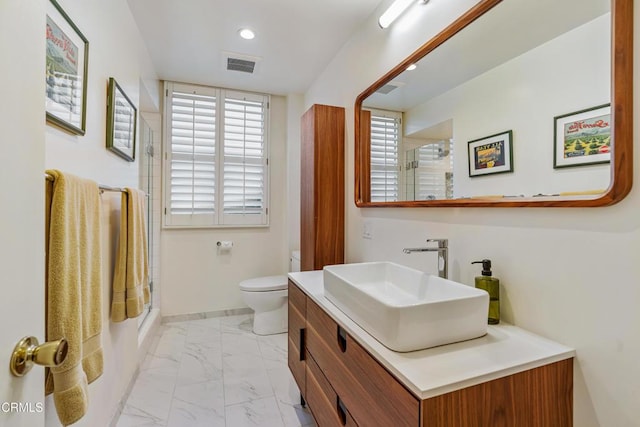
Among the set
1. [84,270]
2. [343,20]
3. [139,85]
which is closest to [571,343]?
[84,270]

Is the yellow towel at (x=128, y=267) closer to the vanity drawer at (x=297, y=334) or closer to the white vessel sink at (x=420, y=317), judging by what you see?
the vanity drawer at (x=297, y=334)

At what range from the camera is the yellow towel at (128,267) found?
151cm

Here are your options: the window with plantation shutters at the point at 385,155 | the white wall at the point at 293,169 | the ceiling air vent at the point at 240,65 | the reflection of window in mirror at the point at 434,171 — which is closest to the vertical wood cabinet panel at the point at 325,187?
the window with plantation shutters at the point at 385,155

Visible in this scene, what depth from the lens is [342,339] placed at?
1071mm

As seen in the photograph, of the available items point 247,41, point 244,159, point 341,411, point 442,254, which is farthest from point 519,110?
point 244,159

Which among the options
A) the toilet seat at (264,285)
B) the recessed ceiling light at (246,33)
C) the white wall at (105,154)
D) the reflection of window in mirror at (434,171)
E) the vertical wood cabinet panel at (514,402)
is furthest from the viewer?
the toilet seat at (264,285)

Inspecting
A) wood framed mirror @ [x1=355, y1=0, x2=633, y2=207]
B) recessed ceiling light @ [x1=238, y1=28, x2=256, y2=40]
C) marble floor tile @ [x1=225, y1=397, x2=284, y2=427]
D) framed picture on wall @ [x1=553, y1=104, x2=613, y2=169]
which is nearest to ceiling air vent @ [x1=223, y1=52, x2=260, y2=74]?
recessed ceiling light @ [x1=238, y1=28, x2=256, y2=40]

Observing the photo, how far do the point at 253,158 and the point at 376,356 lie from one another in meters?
2.72

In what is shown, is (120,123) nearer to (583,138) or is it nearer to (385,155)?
(385,155)

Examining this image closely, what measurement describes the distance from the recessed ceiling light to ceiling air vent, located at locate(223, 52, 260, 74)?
0.86 ft

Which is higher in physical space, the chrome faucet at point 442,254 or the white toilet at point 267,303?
the chrome faucet at point 442,254

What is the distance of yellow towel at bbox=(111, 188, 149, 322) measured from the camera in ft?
4.94

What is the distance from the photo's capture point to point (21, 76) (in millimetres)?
560

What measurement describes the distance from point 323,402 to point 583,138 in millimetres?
1295
